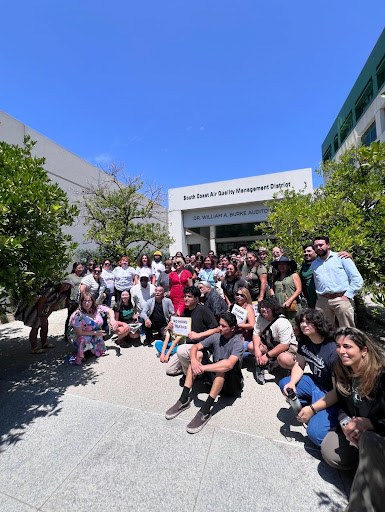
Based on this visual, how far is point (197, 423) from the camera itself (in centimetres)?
251

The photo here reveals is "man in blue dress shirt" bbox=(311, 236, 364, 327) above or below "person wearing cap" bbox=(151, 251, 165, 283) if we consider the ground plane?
below

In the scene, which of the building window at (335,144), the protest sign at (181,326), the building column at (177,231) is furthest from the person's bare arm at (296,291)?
the building window at (335,144)

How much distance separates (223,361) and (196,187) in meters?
16.5

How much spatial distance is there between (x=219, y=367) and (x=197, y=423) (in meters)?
0.58

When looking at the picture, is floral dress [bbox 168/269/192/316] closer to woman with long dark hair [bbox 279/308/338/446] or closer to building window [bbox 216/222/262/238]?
woman with long dark hair [bbox 279/308/338/446]

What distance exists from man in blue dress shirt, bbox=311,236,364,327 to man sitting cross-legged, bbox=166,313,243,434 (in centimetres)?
166

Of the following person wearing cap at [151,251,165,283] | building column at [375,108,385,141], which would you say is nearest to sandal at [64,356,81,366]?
person wearing cap at [151,251,165,283]

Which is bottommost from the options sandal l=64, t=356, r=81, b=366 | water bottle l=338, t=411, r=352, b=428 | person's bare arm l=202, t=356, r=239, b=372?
sandal l=64, t=356, r=81, b=366

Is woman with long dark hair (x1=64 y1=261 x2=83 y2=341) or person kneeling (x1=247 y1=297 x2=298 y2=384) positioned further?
woman with long dark hair (x1=64 y1=261 x2=83 y2=341)

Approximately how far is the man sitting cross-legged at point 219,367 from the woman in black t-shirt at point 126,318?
7.15ft

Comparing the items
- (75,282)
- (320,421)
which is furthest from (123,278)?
(320,421)

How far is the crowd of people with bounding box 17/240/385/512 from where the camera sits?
1.76 metres

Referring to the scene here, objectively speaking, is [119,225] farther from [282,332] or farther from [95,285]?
[282,332]

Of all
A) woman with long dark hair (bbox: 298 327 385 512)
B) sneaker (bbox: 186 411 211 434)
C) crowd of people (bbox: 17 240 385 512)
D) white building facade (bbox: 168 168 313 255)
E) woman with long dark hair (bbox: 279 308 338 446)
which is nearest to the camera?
woman with long dark hair (bbox: 298 327 385 512)
